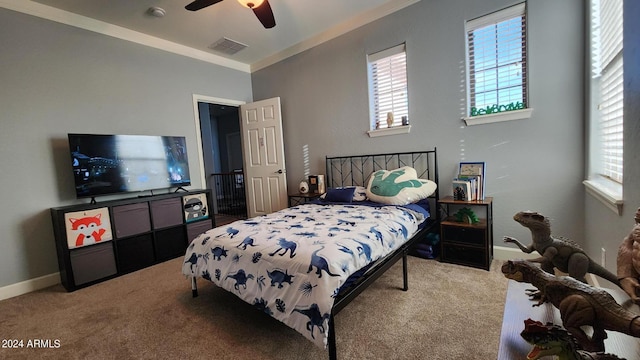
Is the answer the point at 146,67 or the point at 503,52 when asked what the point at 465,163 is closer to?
the point at 503,52

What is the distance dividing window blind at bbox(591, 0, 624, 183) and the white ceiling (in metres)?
1.70

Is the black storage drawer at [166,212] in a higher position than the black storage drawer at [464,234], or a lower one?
higher

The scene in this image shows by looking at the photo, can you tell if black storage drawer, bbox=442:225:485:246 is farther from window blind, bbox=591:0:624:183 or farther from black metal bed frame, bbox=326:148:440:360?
window blind, bbox=591:0:624:183

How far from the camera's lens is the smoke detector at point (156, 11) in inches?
112

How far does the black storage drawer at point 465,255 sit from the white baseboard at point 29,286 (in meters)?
4.11

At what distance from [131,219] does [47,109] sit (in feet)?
4.67

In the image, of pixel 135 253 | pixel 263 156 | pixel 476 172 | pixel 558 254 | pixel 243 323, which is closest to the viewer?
pixel 558 254

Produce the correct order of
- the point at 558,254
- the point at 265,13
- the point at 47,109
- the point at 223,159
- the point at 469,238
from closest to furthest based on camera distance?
1. the point at 558,254
2. the point at 265,13
3. the point at 469,238
4. the point at 47,109
5. the point at 223,159

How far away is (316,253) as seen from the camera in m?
1.46

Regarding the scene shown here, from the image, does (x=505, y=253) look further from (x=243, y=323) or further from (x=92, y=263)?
(x=92, y=263)

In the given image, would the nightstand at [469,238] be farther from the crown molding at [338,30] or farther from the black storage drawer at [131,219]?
the black storage drawer at [131,219]

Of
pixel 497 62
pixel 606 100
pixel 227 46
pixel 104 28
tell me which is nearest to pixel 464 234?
pixel 606 100

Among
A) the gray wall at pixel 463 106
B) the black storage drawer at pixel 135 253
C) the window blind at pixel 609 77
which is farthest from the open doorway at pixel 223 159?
the window blind at pixel 609 77

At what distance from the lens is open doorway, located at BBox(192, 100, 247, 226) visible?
585cm
